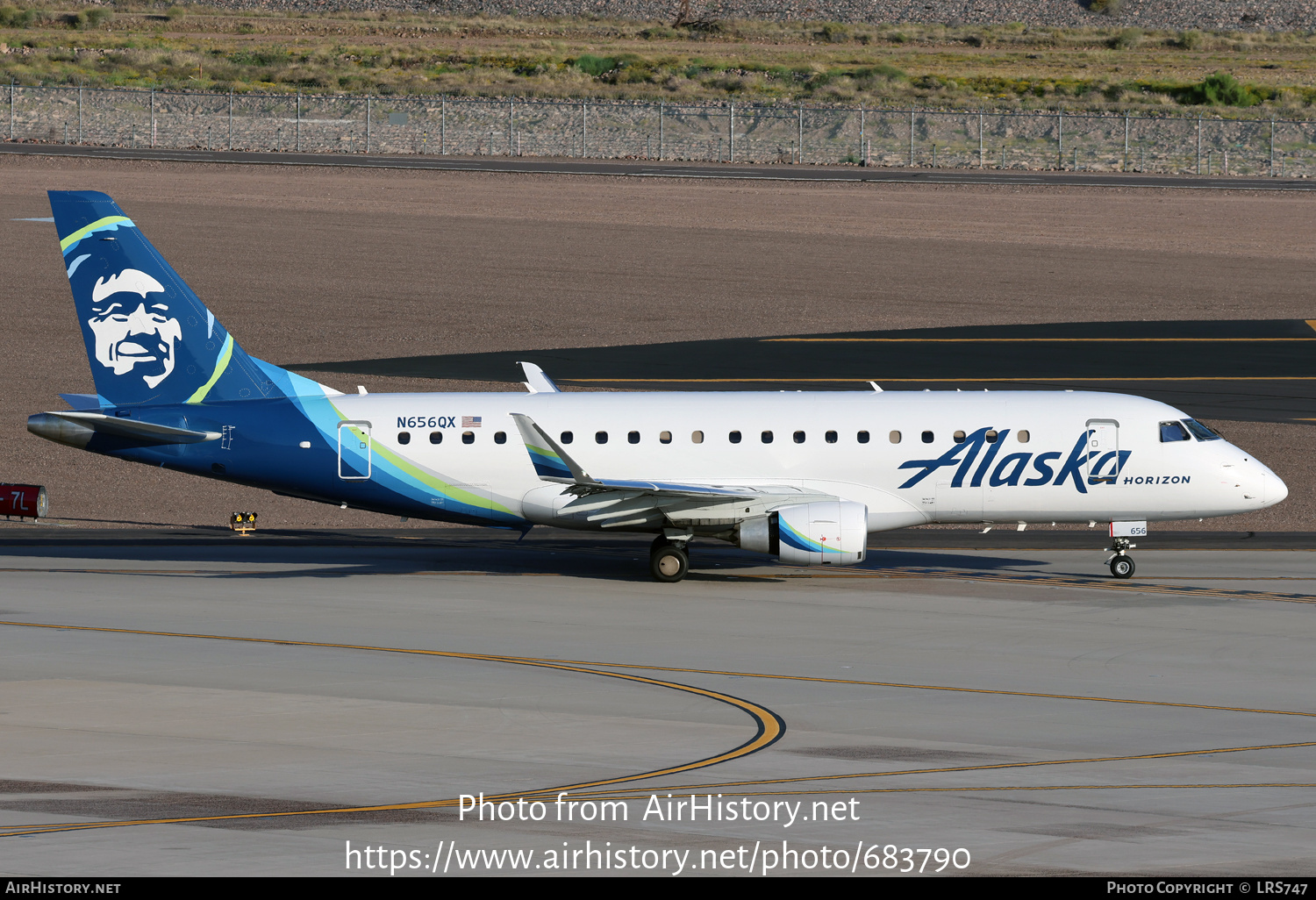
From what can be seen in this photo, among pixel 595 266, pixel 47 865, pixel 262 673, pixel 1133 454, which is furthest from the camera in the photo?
pixel 595 266

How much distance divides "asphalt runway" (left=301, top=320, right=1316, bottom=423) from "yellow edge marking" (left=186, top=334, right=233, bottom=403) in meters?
20.0

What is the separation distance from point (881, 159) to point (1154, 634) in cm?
8669

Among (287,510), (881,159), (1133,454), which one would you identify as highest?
(881,159)

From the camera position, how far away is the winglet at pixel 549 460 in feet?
116

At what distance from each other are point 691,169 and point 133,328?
238 feet

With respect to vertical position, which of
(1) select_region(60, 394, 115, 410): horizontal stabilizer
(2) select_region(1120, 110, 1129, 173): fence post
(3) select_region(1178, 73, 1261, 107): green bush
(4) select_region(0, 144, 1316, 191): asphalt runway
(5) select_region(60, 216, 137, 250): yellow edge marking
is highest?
(3) select_region(1178, 73, 1261, 107): green bush

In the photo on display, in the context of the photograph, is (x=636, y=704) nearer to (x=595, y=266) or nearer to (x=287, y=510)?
(x=287, y=510)

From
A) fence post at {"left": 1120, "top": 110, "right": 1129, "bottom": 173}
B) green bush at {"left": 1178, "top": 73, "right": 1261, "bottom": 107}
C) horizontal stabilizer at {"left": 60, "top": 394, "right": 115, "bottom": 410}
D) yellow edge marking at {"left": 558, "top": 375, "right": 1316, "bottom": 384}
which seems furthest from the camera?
green bush at {"left": 1178, "top": 73, "right": 1261, "bottom": 107}

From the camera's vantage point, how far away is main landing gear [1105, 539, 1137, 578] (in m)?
37.8

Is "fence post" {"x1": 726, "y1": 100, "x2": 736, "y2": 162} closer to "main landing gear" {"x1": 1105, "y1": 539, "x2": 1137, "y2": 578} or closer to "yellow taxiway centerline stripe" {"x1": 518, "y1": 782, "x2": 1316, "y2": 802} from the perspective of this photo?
"main landing gear" {"x1": 1105, "y1": 539, "x2": 1137, "y2": 578}

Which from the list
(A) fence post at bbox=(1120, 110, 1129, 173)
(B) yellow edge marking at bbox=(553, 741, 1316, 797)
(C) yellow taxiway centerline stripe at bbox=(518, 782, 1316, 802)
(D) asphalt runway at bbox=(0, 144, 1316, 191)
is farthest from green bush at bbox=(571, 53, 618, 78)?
(C) yellow taxiway centerline stripe at bbox=(518, 782, 1316, 802)

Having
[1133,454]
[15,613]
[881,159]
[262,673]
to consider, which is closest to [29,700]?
[262,673]

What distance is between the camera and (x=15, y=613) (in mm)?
33406

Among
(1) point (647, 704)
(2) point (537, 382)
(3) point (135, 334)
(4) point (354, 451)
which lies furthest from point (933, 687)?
(3) point (135, 334)
